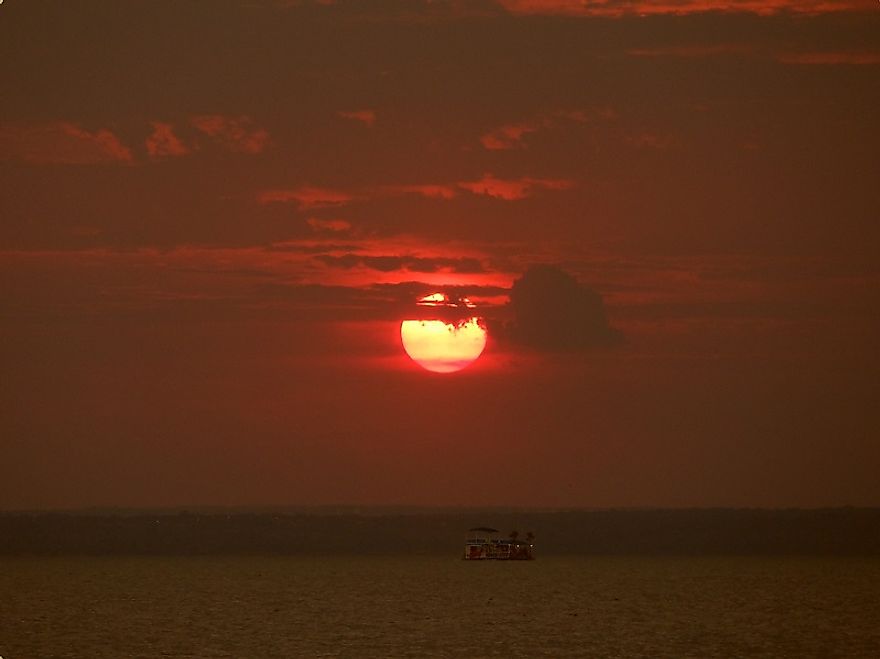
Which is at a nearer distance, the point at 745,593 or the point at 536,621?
the point at 536,621

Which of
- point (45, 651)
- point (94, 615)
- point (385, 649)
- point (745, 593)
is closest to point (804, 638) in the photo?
point (385, 649)

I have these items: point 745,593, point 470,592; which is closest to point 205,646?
point 470,592

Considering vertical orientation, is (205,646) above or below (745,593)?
below

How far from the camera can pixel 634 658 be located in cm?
10106

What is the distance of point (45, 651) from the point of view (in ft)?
341

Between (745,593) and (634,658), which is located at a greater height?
(745,593)

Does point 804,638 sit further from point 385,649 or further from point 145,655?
point 145,655

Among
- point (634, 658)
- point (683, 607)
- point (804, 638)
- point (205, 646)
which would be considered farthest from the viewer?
point (683, 607)

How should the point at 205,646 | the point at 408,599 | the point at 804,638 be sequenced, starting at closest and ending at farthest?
1. the point at 205,646
2. the point at 804,638
3. the point at 408,599

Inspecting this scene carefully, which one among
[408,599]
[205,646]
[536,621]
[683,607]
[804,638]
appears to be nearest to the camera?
[205,646]

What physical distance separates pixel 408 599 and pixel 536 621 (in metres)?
43.5

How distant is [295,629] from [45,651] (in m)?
26.3

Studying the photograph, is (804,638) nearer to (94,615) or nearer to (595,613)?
(595,613)

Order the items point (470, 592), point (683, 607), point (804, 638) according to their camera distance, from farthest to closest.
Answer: point (470, 592) < point (683, 607) < point (804, 638)
